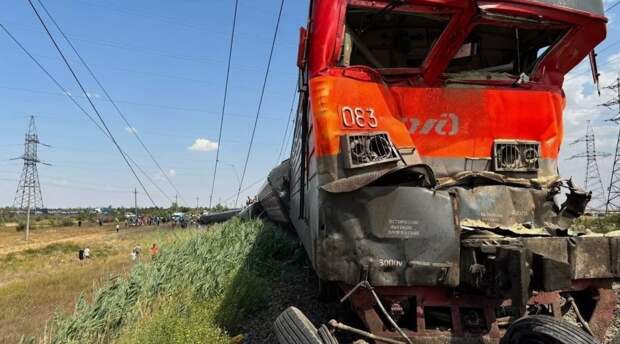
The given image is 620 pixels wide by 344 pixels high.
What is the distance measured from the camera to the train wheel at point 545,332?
2.94 metres

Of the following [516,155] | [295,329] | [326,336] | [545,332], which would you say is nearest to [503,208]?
[516,155]

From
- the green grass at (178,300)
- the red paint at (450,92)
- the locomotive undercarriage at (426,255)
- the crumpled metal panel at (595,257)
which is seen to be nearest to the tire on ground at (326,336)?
the locomotive undercarriage at (426,255)

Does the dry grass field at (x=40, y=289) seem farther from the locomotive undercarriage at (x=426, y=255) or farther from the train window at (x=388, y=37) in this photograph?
the train window at (x=388, y=37)

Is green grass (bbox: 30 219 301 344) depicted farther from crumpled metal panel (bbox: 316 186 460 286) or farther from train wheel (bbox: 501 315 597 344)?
train wheel (bbox: 501 315 597 344)

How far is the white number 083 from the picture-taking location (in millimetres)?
4117

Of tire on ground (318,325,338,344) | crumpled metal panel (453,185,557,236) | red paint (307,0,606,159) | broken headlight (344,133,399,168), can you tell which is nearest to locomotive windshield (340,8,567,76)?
red paint (307,0,606,159)

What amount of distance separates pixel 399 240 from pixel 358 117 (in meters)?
1.11

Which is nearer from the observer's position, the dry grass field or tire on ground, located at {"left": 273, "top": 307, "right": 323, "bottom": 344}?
tire on ground, located at {"left": 273, "top": 307, "right": 323, "bottom": 344}

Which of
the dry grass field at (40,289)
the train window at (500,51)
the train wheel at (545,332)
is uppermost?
the train window at (500,51)

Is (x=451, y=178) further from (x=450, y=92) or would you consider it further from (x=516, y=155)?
(x=450, y=92)

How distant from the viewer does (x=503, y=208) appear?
4.25 m

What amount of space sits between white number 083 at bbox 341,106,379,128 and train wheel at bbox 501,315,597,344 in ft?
6.31

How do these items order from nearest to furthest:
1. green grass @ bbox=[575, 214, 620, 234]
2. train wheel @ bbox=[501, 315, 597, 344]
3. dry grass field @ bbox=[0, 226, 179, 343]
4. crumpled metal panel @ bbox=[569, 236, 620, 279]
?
train wheel @ bbox=[501, 315, 597, 344] → crumpled metal panel @ bbox=[569, 236, 620, 279] → green grass @ bbox=[575, 214, 620, 234] → dry grass field @ bbox=[0, 226, 179, 343]

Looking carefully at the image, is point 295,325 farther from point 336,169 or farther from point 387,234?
point 336,169
